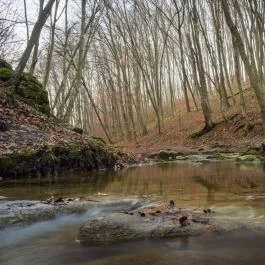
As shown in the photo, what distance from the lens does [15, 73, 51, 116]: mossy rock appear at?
16.3 metres

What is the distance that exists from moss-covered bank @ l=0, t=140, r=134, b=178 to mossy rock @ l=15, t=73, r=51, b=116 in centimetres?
415

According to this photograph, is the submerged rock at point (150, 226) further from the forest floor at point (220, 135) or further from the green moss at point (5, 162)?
the forest floor at point (220, 135)

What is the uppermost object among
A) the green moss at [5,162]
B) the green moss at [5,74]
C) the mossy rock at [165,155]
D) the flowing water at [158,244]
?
the green moss at [5,74]

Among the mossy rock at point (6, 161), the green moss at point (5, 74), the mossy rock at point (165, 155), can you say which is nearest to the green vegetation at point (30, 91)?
the green moss at point (5, 74)

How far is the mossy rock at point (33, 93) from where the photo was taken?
16344 mm

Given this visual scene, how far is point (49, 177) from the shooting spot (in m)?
10.8

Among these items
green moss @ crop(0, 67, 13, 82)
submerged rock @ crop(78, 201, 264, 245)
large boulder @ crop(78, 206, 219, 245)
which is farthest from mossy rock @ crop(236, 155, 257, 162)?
large boulder @ crop(78, 206, 219, 245)

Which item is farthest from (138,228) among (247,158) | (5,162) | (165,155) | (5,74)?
(165,155)

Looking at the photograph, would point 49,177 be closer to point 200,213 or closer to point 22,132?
point 22,132

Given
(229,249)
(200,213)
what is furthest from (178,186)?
(229,249)

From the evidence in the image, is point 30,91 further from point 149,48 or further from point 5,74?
point 149,48

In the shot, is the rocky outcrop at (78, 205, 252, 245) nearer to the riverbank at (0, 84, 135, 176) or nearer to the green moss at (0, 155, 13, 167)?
the green moss at (0, 155, 13, 167)

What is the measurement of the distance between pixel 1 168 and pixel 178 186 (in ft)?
15.6

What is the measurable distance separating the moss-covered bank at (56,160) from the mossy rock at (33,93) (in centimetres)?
415
